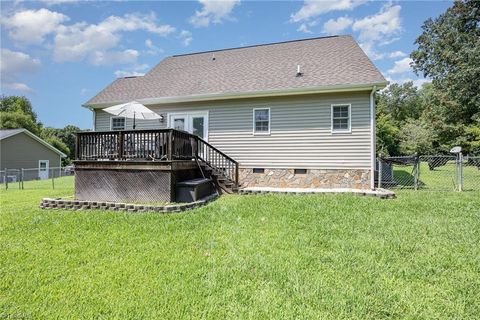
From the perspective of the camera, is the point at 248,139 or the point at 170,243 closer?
the point at 170,243

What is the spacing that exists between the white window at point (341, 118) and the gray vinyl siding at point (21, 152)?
2675 centimetres

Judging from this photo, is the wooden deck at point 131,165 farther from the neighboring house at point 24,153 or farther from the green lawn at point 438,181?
the neighboring house at point 24,153

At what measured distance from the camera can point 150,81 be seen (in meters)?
12.8

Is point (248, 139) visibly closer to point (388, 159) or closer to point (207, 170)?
point (207, 170)

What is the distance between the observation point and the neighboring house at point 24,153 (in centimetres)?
2295

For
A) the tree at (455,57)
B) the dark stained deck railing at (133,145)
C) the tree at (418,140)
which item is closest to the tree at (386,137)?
the tree at (418,140)

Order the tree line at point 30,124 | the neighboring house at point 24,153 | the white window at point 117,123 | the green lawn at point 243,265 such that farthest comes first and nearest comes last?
1. the tree line at point 30,124
2. the neighboring house at point 24,153
3. the white window at point 117,123
4. the green lawn at point 243,265

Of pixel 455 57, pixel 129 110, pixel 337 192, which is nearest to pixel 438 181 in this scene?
pixel 337 192

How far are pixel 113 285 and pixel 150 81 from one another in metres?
11.6

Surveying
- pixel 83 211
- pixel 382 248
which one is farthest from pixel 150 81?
pixel 382 248

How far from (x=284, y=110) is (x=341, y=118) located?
2.02 metres

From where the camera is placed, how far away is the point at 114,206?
648 cm

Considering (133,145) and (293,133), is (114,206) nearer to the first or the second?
(133,145)

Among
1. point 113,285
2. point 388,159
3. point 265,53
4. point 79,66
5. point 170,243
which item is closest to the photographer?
point 113,285
